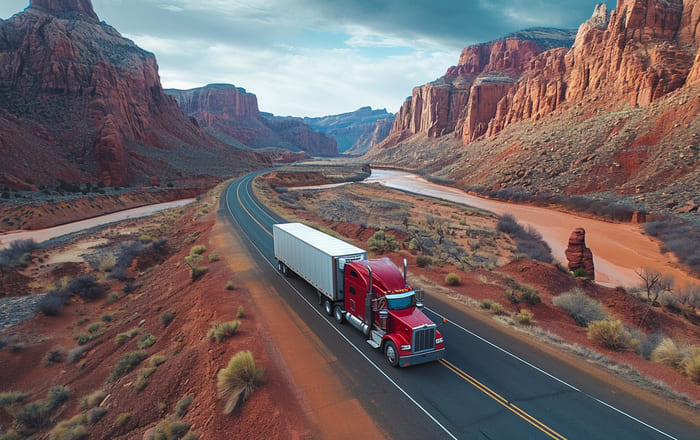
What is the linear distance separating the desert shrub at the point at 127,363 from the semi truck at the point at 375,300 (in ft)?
22.7

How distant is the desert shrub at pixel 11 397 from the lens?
12.2 m

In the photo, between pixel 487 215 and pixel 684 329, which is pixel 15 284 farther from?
pixel 487 215

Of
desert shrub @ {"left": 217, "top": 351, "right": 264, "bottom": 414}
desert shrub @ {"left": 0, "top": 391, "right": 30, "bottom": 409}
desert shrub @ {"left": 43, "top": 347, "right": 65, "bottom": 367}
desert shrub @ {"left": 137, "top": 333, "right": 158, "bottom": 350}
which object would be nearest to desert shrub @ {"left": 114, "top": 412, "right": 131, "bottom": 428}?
desert shrub @ {"left": 217, "top": 351, "right": 264, "bottom": 414}

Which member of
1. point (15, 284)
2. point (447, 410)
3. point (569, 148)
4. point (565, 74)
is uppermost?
point (565, 74)

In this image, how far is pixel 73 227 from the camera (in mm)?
42938

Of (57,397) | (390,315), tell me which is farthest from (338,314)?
(57,397)

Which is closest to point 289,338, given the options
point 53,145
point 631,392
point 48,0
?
point 631,392

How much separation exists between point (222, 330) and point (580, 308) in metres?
15.5

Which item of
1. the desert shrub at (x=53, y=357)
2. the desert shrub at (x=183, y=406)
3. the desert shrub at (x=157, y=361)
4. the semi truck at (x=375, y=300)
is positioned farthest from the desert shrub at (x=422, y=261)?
the desert shrub at (x=53, y=357)

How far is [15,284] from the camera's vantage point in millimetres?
23094

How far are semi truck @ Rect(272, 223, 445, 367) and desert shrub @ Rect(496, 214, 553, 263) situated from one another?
19657mm

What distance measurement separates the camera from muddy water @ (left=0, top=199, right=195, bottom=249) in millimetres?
37062

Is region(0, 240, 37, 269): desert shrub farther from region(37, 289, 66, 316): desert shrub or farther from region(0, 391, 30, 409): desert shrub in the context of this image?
region(0, 391, 30, 409): desert shrub

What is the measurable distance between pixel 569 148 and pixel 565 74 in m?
33.7
